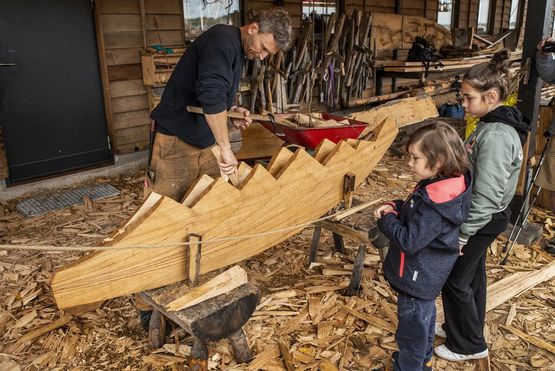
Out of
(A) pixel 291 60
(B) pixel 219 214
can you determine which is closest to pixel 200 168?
(B) pixel 219 214

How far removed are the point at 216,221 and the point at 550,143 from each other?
3.79 meters

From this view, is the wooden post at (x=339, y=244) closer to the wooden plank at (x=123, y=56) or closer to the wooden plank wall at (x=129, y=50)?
the wooden plank wall at (x=129, y=50)

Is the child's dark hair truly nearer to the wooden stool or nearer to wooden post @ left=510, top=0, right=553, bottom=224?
the wooden stool

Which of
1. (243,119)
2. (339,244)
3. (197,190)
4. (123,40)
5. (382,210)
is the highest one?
(123,40)

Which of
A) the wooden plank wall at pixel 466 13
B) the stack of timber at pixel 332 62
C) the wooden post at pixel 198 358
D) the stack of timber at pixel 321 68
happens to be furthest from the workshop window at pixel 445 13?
the wooden post at pixel 198 358

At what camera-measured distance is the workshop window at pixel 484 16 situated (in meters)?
14.3

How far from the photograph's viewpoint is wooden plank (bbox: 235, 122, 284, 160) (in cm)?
616

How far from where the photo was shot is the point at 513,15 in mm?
16094

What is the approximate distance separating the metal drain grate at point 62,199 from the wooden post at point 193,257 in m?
3.83

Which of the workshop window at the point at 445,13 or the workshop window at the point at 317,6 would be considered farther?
the workshop window at the point at 445,13

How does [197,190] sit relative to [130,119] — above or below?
above

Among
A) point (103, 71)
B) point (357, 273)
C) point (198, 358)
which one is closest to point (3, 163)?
point (103, 71)

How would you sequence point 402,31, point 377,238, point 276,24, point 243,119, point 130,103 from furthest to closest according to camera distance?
point 402,31, point 130,103, point 243,119, point 377,238, point 276,24

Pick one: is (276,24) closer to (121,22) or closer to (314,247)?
(314,247)
